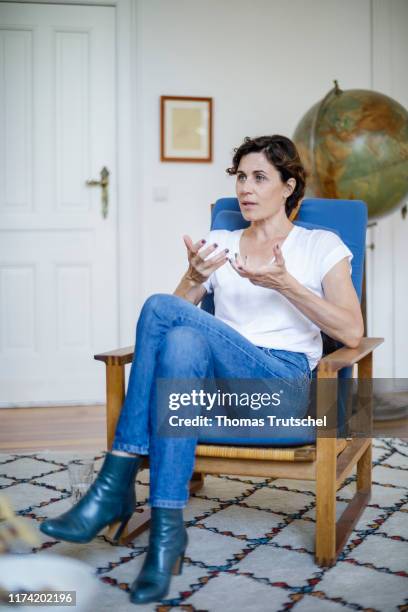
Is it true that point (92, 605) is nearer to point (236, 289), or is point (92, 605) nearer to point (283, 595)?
point (283, 595)

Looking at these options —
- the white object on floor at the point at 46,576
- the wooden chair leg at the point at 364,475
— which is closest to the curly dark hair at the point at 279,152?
the wooden chair leg at the point at 364,475

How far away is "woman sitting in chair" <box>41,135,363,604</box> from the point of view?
1.60m

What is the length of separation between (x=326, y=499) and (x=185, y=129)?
8.96ft

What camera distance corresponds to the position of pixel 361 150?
312 centimetres

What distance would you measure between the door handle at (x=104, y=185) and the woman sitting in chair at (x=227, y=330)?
1.88 m

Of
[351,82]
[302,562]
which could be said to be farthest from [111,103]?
[302,562]

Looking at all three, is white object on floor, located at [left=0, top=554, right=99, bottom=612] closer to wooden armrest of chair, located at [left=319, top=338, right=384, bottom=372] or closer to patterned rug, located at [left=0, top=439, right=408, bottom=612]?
patterned rug, located at [left=0, top=439, right=408, bottom=612]

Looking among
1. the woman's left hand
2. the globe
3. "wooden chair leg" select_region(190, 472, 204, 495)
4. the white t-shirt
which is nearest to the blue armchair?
the white t-shirt

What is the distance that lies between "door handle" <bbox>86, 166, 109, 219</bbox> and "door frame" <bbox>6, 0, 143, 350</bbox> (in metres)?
0.06

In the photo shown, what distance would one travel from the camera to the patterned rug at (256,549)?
1.58 meters

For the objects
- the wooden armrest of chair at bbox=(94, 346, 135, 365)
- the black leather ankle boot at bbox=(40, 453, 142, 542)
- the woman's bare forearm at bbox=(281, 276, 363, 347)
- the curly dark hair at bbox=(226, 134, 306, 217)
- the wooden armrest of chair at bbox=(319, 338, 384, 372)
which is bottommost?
the black leather ankle boot at bbox=(40, 453, 142, 542)

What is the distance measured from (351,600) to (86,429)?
6.64ft

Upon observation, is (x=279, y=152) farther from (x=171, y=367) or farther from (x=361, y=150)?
(x=361, y=150)

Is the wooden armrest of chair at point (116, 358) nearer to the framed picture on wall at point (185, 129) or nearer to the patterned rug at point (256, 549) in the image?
the patterned rug at point (256, 549)
